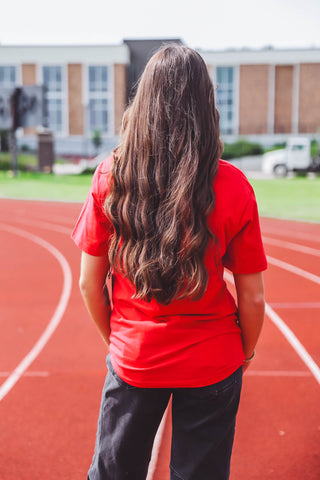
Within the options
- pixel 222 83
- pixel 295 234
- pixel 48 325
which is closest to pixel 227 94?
pixel 222 83

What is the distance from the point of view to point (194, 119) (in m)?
1.49

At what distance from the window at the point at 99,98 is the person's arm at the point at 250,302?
149 ft

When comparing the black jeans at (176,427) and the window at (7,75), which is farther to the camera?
the window at (7,75)

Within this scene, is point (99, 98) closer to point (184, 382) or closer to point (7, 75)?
point (7, 75)

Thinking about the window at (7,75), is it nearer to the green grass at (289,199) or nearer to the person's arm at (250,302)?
the green grass at (289,199)

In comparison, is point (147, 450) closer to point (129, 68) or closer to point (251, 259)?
point (251, 259)

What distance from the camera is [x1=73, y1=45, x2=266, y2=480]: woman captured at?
1.49 metres

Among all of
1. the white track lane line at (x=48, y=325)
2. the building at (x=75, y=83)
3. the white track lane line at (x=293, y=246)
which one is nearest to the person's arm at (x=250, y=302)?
the white track lane line at (x=48, y=325)

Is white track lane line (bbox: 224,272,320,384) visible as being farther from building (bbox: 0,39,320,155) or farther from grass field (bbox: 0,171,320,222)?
building (bbox: 0,39,320,155)

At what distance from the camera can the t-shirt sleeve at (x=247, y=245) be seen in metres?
1.52

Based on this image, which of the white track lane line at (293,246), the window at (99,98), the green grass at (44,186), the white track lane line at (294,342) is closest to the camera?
the white track lane line at (294,342)

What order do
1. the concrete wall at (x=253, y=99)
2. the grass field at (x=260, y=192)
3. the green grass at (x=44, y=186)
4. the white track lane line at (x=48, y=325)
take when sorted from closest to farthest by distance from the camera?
the white track lane line at (x=48, y=325) < the grass field at (x=260, y=192) < the green grass at (x=44, y=186) < the concrete wall at (x=253, y=99)

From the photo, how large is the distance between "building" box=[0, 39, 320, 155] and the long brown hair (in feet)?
145

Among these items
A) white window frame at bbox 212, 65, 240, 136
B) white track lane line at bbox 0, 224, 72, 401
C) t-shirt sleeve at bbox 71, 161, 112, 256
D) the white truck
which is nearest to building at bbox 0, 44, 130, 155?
white window frame at bbox 212, 65, 240, 136
